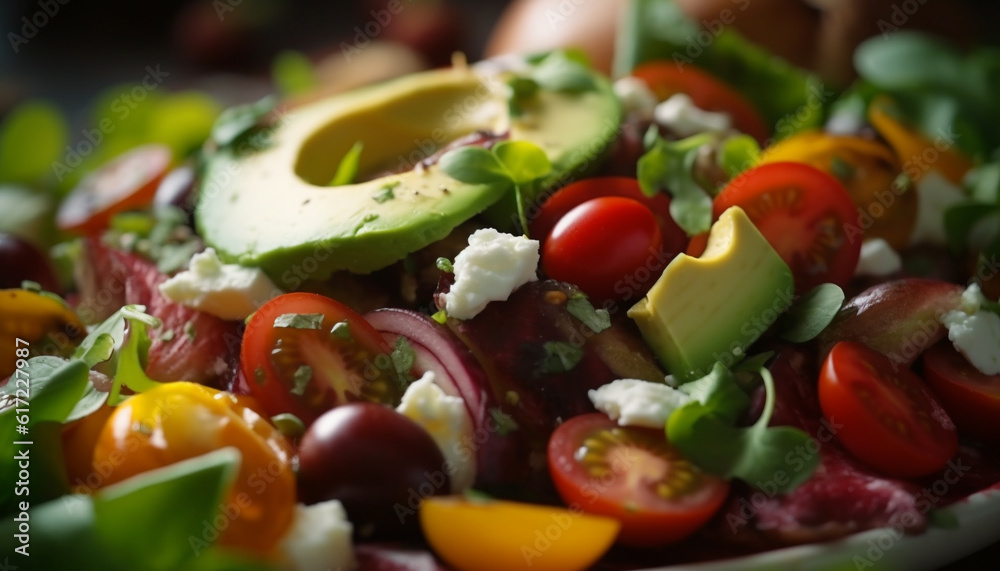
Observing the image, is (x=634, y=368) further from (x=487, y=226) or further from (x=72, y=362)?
(x=72, y=362)

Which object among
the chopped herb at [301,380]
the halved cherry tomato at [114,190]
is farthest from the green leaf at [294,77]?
the chopped herb at [301,380]

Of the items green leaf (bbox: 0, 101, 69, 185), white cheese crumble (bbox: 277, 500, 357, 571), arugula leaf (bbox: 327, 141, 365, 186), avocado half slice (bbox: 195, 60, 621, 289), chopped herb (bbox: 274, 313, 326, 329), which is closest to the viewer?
white cheese crumble (bbox: 277, 500, 357, 571)

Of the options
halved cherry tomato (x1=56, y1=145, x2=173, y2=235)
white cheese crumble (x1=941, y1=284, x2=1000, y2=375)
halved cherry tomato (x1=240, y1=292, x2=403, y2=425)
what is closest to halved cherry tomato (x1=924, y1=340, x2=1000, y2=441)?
white cheese crumble (x1=941, y1=284, x2=1000, y2=375)

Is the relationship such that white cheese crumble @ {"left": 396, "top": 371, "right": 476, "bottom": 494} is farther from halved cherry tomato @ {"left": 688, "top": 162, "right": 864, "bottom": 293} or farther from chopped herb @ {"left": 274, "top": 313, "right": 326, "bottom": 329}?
halved cherry tomato @ {"left": 688, "top": 162, "right": 864, "bottom": 293}

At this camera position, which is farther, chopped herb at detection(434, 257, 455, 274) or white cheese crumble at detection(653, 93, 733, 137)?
white cheese crumble at detection(653, 93, 733, 137)

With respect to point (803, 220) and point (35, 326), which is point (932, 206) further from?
point (35, 326)

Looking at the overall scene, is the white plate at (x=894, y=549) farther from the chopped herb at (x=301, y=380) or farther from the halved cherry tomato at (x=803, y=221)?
the chopped herb at (x=301, y=380)

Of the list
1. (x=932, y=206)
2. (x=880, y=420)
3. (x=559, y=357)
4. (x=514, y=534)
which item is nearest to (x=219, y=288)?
(x=559, y=357)
